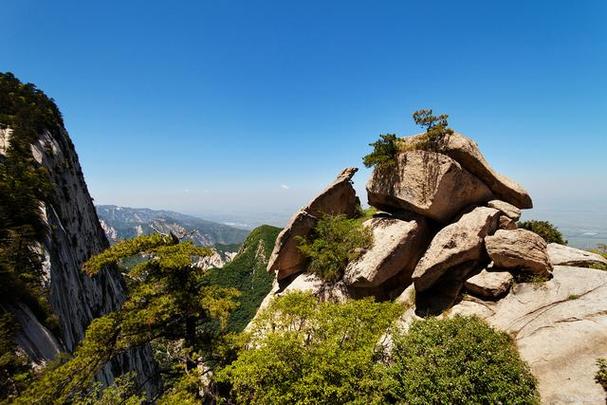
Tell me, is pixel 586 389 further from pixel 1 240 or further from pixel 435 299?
pixel 1 240

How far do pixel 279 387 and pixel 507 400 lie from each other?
977 cm

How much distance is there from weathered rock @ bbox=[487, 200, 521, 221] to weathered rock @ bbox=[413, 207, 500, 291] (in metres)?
2.17

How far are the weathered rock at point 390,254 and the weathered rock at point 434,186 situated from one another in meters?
1.90

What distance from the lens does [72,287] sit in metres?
23.3

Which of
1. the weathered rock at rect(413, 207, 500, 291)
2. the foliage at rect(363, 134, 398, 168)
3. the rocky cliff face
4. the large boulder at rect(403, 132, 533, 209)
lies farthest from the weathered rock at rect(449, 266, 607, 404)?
the rocky cliff face

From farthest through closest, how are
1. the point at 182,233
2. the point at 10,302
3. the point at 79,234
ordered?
the point at 79,234 < the point at 182,233 < the point at 10,302

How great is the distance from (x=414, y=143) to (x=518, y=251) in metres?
12.5

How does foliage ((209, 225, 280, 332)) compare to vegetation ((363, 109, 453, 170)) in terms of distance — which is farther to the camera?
foliage ((209, 225, 280, 332))

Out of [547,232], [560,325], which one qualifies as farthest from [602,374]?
[547,232]

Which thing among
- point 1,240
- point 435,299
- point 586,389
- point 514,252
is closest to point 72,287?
point 1,240

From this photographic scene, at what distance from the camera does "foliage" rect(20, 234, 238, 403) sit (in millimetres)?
12844

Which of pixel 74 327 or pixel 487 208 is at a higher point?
pixel 487 208

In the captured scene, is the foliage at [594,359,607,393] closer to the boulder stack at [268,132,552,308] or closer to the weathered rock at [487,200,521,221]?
the boulder stack at [268,132,552,308]

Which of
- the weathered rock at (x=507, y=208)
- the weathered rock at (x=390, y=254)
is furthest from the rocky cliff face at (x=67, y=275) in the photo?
the weathered rock at (x=507, y=208)
